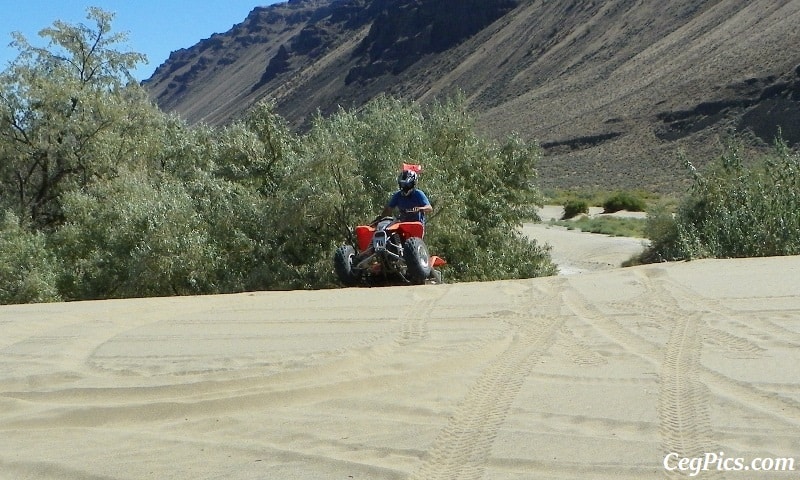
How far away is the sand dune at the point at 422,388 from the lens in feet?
13.9

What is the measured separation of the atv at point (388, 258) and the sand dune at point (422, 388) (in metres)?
2.12

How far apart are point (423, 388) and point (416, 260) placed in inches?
214

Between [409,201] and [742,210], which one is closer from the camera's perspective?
[409,201]

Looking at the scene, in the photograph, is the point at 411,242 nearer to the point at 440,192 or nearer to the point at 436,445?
the point at 440,192

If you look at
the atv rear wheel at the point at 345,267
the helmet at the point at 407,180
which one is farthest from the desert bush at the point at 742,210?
the atv rear wheel at the point at 345,267

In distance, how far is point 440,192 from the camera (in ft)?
47.3

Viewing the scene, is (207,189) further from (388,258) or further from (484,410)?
(484,410)

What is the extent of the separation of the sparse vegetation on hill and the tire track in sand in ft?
25.1

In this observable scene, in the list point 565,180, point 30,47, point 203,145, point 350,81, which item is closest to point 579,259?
point 203,145

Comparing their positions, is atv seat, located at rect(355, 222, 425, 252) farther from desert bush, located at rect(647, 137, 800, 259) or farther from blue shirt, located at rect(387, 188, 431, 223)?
desert bush, located at rect(647, 137, 800, 259)

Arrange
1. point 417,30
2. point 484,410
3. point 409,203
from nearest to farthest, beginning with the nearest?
point 484,410 < point 409,203 < point 417,30

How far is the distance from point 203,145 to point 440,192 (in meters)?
8.11

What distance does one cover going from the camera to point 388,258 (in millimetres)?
11047

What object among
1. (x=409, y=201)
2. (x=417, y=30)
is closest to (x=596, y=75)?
(x=417, y=30)
